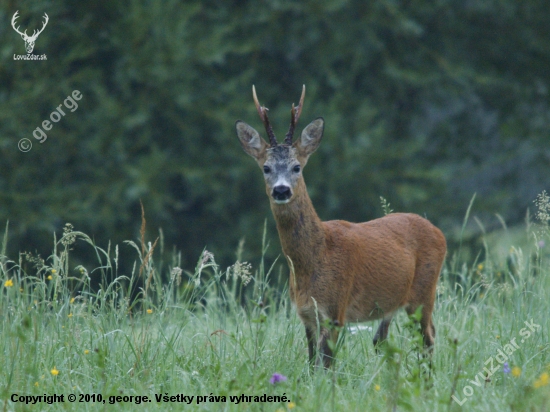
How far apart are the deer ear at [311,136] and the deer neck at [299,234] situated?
1.29 feet

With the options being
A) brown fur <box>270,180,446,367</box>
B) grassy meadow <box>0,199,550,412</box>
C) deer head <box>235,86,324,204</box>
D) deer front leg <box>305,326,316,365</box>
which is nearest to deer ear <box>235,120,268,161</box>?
deer head <box>235,86,324,204</box>

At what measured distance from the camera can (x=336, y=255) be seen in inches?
189

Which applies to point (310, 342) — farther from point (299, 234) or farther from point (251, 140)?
point (251, 140)

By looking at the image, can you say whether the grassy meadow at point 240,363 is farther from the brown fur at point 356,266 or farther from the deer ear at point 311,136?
the deer ear at point 311,136

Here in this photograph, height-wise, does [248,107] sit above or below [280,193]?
above

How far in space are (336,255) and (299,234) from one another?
236 millimetres

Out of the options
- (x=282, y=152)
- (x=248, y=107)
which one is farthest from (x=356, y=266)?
(x=248, y=107)

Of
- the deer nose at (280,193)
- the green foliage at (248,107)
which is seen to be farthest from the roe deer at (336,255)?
the green foliage at (248,107)

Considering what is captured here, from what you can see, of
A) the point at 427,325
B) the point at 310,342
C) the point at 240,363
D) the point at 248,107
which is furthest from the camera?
the point at 248,107

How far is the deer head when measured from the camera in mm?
4711

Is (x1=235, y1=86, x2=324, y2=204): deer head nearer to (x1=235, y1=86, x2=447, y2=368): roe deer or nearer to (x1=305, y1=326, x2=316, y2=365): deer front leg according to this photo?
(x1=235, y1=86, x2=447, y2=368): roe deer

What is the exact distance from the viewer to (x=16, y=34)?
10508mm

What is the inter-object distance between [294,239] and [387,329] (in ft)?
3.23

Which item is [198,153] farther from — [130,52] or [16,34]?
[16,34]
